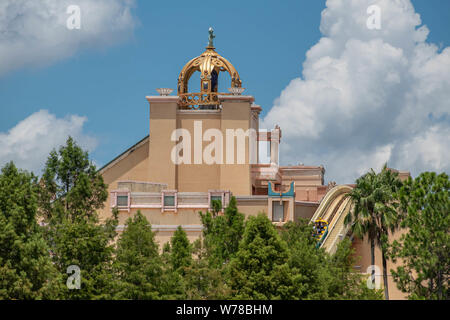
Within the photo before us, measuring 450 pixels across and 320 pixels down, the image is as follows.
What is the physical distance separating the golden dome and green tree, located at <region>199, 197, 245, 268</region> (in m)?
16.7

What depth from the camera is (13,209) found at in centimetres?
4509

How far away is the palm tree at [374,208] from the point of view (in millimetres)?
56719

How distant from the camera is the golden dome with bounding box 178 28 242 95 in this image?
71375 millimetres

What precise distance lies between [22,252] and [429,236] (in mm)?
20351

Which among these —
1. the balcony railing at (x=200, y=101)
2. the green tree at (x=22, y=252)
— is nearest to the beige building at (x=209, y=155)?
the balcony railing at (x=200, y=101)

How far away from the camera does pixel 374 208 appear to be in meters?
57.0

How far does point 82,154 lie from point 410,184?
1892 centimetres

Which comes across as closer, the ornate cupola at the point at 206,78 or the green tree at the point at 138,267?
the green tree at the point at 138,267

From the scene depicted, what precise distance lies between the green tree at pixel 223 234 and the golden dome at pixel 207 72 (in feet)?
54.7

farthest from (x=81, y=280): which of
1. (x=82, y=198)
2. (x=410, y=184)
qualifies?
(x=410, y=184)

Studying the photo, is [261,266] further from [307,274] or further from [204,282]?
[204,282]

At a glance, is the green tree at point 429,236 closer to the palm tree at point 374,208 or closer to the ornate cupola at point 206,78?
the palm tree at point 374,208
